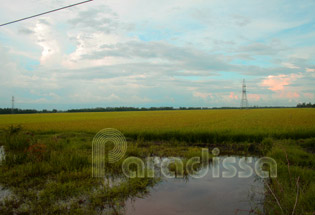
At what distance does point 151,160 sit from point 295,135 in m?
6.78

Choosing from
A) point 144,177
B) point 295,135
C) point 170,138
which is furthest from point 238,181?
point 295,135

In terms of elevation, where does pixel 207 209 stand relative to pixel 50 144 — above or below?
below

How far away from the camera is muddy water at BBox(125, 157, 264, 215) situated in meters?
3.73

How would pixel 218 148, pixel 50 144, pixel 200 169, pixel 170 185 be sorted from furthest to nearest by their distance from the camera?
pixel 218 148
pixel 50 144
pixel 200 169
pixel 170 185

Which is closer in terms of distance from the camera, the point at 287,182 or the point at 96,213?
the point at 96,213

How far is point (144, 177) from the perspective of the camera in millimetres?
5074

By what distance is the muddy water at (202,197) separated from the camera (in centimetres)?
373

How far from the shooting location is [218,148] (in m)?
8.76

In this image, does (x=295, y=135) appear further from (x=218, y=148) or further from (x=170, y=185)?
(x=170, y=185)

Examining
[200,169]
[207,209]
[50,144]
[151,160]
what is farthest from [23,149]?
[207,209]

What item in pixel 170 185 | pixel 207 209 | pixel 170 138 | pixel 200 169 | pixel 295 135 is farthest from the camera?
pixel 170 138

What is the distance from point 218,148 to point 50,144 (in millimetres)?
5845

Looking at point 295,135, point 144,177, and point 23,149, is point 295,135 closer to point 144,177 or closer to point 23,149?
point 144,177

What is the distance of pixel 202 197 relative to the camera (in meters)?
4.20
